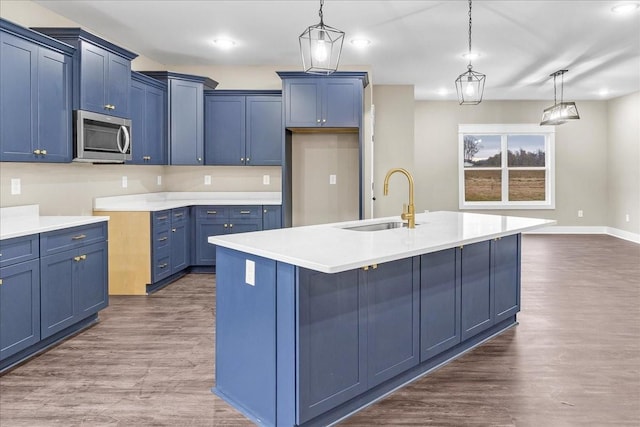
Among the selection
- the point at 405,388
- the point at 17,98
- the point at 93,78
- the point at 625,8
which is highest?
the point at 625,8

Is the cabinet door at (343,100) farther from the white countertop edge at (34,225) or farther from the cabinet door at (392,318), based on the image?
the cabinet door at (392,318)

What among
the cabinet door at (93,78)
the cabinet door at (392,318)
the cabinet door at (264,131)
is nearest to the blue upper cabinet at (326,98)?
the cabinet door at (264,131)

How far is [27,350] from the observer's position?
3.01 m

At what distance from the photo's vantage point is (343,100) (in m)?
5.36

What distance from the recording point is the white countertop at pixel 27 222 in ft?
9.46

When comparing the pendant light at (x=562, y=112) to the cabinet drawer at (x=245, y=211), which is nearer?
the cabinet drawer at (x=245, y=211)

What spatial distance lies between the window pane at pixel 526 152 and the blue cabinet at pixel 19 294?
887cm

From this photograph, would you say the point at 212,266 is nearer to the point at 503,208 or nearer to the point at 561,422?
the point at 561,422

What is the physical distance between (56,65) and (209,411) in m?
2.93

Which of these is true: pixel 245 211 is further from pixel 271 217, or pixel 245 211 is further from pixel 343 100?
pixel 343 100

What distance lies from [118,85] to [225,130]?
5.44ft

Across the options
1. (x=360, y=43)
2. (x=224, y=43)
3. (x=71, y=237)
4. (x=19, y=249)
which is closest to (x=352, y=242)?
(x=19, y=249)

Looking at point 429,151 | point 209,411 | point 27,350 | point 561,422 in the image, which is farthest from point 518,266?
point 429,151

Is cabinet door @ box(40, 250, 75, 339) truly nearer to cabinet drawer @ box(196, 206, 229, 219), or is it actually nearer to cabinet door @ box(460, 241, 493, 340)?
cabinet drawer @ box(196, 206, 229, 219)
